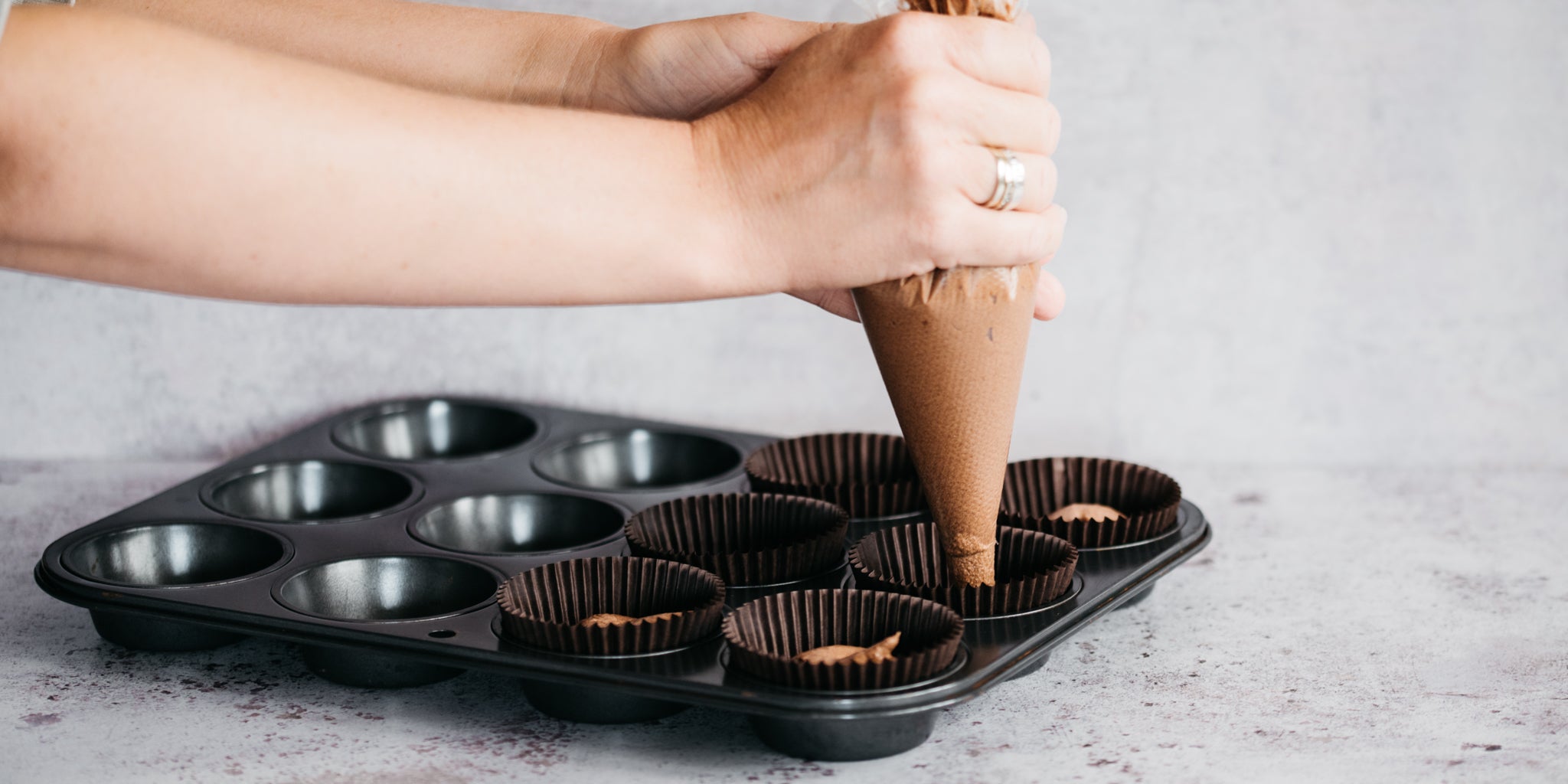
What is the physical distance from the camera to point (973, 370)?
1.16 meters

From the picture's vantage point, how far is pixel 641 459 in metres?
1.91

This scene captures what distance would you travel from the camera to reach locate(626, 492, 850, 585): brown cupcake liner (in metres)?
1.36

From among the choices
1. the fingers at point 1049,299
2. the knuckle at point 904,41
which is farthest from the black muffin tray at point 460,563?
the knuckle at point 904,41

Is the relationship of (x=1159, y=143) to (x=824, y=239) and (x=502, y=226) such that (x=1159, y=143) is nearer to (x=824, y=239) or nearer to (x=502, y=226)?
(x=824, y=239)

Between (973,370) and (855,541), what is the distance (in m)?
0.39

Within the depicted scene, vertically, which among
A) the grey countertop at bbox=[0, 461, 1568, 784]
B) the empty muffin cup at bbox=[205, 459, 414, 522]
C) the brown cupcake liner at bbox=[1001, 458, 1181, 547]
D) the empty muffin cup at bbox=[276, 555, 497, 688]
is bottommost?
the grey countertop at bbox=[0, 461, 1568, 784]

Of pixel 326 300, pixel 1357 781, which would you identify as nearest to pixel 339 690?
pixel 326 300

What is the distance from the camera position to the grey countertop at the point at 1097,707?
3.69ft

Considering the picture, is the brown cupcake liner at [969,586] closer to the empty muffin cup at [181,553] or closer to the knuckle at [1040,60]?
the knuckle at [1040,60]

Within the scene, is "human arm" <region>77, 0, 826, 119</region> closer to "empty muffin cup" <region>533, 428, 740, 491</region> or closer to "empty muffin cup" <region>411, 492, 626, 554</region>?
"empty muffin cup" <region>411, 492, 626, 554</region>

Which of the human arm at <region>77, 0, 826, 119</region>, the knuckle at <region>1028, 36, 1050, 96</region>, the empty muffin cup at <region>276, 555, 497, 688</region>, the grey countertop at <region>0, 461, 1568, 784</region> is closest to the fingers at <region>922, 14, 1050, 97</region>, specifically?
the knuckle at <region>1028, 36, 1050, 96</region>

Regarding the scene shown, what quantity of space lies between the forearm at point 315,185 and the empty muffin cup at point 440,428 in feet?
3.22

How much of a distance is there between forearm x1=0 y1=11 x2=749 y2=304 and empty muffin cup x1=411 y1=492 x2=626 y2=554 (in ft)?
1.97

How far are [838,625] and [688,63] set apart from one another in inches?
21.6
